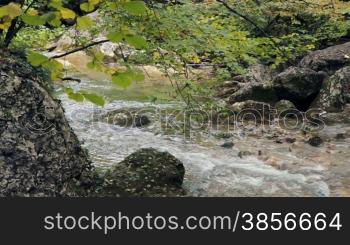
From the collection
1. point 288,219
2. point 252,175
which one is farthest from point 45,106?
point 252,175

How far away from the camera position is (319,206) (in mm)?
3820

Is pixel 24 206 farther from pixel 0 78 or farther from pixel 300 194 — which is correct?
pixel 300 194

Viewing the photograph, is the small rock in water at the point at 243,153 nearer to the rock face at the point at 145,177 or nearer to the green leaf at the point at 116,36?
the rock face at the point at 145,177

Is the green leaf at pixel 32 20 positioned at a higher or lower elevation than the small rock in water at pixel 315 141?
higher

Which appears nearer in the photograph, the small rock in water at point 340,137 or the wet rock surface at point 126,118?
the small rock in water at point 340,137

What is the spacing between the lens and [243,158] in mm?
9797

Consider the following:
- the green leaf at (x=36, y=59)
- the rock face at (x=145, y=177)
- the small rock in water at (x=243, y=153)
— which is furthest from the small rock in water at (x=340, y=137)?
the green leaf at (x=36, y=59)

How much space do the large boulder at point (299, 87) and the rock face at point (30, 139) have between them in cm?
985

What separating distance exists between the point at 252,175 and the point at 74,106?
25.0 ft

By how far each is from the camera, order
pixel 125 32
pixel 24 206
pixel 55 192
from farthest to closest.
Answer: pixel 55 192, pixel 24 206, pixel 125 32

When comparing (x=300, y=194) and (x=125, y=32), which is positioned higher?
(x=125, y=32)

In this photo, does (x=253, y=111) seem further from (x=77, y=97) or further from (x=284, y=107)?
(x=77, y=97)

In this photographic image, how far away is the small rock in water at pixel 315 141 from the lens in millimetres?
10672

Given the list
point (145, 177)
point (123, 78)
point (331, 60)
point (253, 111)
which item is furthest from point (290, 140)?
point (123, 78)
